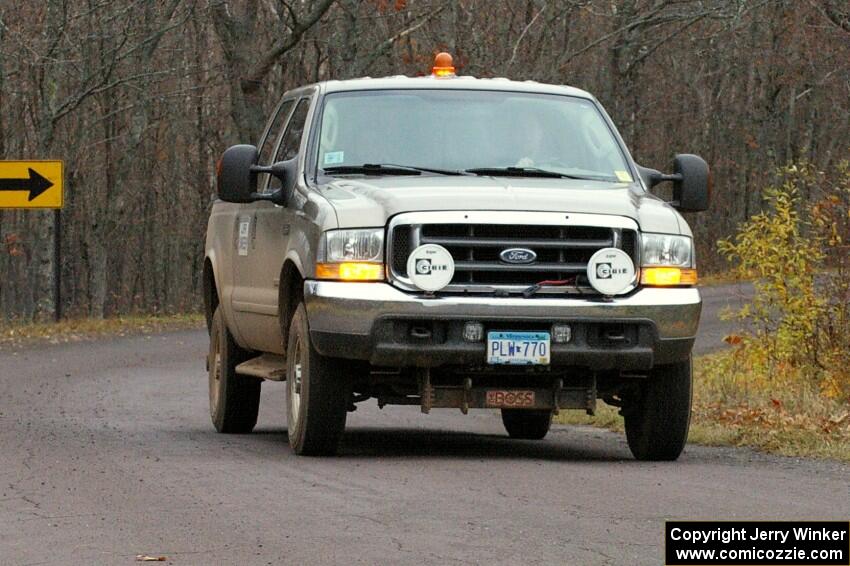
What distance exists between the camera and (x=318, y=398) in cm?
1028

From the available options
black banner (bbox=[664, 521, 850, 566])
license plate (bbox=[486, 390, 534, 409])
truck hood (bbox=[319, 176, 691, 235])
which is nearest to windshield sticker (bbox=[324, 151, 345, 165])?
truck hood (bbox=[319, 176, 691, 235])

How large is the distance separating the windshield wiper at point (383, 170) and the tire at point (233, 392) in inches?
90.9

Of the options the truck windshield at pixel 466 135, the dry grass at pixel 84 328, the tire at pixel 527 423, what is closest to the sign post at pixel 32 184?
the dry grass at pixel 84 328

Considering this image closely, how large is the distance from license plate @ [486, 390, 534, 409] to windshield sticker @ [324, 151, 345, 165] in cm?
182

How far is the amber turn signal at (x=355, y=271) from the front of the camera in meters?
9.99

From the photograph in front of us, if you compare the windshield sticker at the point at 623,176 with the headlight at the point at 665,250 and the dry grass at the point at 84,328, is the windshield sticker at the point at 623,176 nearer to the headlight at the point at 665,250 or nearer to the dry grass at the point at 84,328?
the headlight at the point at 665,250

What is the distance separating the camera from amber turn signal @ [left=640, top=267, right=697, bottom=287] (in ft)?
33.5

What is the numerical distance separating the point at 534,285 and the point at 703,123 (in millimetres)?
48870

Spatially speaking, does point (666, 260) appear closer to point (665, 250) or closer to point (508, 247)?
point (665, 250)

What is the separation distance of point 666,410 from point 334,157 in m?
2.45

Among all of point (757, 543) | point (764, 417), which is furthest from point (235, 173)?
point (757, 543)

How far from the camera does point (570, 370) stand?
10367mm

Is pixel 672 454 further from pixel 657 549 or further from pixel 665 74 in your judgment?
pixel 665 74

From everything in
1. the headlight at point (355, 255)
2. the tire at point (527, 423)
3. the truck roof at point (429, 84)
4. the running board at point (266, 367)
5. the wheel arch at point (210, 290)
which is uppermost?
the truck roof at point (429, 84)
